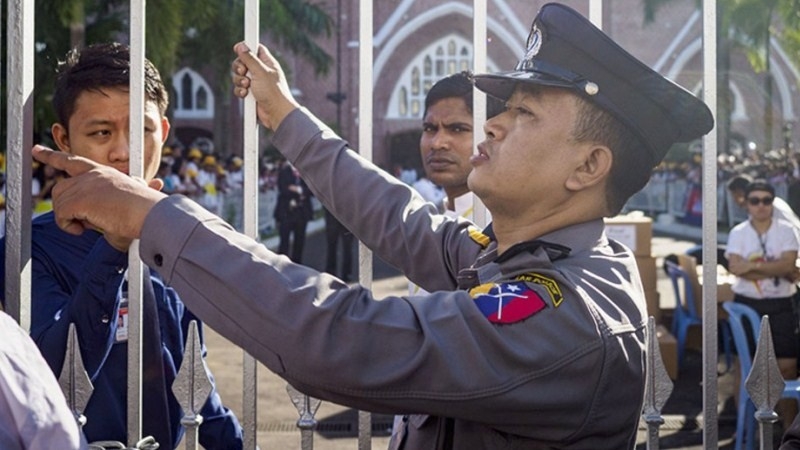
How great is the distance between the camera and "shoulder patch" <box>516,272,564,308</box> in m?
1.53

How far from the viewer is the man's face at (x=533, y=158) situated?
1695 mm

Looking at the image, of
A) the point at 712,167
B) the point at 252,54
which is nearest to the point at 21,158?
the point at 252,54

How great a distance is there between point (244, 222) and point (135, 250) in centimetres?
20

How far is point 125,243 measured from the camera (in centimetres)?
169

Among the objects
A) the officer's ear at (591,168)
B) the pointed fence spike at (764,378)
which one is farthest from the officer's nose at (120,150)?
the pointed fence spike at (764,378)

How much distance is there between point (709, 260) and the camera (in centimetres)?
208

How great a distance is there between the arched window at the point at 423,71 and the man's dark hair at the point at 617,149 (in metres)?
37.2

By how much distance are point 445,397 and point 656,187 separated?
94.0 feet

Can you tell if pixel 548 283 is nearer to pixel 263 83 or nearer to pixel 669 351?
pixel 263 83

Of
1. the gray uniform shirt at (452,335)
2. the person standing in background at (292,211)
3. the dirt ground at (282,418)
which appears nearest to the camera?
the gray uniform shirt at (452,335)

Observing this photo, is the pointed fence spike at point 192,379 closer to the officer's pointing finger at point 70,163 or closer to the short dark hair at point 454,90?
the officer's pointing finger at point 70,163

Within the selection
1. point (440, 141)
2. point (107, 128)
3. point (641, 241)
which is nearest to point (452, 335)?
point (107, 128)

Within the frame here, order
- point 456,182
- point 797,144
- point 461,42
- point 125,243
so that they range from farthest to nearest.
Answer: point 461,42 < point 797,144 < point 456,182 < point 125,243

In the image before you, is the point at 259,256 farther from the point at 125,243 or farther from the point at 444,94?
the point at 444,94
